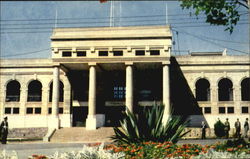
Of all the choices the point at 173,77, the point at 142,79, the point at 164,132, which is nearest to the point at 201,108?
the point at 173,77

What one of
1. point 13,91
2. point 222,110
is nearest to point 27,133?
point 13,91

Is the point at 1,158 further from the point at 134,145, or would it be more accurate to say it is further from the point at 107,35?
A: the point at 107,35

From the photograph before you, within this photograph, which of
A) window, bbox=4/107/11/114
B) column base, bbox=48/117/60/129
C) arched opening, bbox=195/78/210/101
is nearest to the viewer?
column base, bbox=48/117/60/129

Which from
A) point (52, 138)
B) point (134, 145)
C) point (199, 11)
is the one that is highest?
point (199, 11)

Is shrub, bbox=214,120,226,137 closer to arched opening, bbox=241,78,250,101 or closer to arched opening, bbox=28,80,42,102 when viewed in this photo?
arched opening, bbox=241,78,250,101

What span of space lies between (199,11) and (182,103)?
112 feet

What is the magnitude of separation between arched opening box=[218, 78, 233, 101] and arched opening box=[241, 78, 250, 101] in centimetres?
164

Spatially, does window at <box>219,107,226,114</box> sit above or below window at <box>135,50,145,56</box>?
below

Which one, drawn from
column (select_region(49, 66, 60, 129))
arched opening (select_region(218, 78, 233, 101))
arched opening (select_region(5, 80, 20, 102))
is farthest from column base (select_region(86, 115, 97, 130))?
arched opening (select_region(218, 78, 233, 101))

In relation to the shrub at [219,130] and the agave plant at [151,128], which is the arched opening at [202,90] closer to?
the shrub at [219,130]

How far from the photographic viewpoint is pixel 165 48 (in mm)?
37500

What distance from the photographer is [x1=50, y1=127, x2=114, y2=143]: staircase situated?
32866 millimetres

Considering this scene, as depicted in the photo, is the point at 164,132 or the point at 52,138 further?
the point at 52,138

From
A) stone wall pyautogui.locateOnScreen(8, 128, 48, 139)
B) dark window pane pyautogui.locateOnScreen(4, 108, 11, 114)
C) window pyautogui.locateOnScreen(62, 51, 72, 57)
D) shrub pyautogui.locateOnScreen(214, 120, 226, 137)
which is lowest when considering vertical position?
stone wall pyautogui.locateOnScreen(8, 128, 48, 139)
